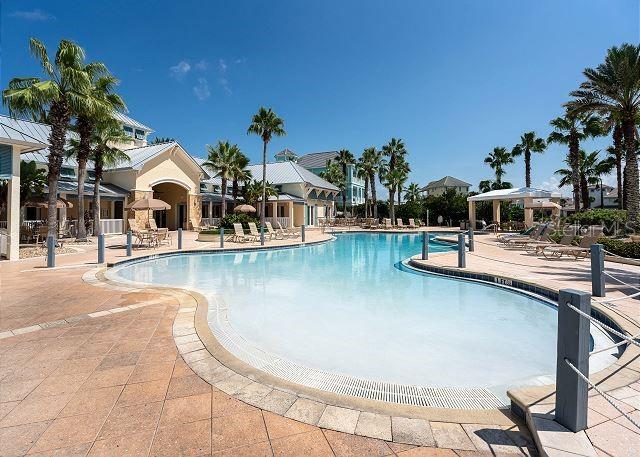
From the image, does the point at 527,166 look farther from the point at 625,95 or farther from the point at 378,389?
the point at 378,389

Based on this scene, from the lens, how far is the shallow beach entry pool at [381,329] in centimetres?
407

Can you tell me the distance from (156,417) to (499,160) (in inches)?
1954

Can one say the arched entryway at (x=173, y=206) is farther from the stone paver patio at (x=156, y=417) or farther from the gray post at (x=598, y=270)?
the gray post at (x=598, y=270)

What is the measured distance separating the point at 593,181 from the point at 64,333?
159 ft

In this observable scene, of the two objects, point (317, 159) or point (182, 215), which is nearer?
point (182, 215)

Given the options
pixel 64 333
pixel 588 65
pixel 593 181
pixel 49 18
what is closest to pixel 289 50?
pixel 49 18

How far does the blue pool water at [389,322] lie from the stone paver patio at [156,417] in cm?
154

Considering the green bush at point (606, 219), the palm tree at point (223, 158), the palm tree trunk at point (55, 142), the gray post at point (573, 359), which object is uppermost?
the palm tree at point (223, 158)

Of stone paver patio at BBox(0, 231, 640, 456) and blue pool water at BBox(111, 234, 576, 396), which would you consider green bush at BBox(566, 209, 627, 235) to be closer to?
blue pool water at BBox(111, 234, 576, 396)

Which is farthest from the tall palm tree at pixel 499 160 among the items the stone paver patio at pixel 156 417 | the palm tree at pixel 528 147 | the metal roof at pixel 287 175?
the stone paver patio at pixel 156 417

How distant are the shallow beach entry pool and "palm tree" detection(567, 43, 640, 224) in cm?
1433

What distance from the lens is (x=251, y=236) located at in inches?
830

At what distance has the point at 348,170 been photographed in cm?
5116

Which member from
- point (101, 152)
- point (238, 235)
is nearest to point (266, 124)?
point (238, 235)
